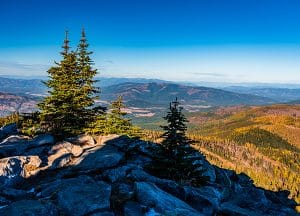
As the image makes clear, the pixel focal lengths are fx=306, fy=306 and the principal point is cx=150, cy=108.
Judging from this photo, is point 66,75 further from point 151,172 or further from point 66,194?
point 66,194

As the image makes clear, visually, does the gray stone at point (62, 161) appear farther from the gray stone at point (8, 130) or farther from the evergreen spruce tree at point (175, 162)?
the gray stone at point (8, 130)

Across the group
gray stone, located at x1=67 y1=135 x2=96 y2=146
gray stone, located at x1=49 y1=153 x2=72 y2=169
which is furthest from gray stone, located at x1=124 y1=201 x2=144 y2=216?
gray stone, located at x1=67 y1=135 x2=96 y2=146

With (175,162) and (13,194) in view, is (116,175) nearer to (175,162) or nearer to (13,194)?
(175,162)

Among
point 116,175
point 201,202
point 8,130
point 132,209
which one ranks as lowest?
point 8,130

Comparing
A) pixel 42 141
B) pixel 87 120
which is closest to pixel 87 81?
pixel 87 120

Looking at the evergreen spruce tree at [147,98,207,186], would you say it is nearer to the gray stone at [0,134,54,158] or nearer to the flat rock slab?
the flat rock slab

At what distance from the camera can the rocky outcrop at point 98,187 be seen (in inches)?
642

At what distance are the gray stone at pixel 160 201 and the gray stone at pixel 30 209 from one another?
5.05 meters

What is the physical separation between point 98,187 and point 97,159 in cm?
1098

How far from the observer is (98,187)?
18.3 m

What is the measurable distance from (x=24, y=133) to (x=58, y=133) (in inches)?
272

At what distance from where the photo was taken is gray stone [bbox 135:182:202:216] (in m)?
16.8

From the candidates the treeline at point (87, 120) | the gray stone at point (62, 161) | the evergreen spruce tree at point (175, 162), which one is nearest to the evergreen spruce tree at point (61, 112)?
the treeline at point (87, 120)

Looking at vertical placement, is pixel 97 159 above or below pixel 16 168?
below
